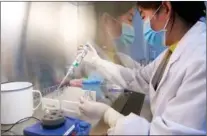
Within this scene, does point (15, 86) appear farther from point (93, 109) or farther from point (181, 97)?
point (181, 97)

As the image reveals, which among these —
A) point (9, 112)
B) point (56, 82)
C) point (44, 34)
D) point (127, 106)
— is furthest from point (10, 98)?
point (127, 106)

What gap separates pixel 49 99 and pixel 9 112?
18 cm

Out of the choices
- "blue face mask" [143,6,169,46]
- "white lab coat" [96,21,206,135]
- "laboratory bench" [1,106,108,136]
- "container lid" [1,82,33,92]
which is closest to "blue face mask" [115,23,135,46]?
"blue face mask" [143,6,169,46]

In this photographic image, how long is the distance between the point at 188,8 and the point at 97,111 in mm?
526

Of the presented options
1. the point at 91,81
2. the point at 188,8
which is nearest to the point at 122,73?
the point at 91,81

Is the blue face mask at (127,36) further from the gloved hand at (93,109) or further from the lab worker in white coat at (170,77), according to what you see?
the gloved hand at (93,109)

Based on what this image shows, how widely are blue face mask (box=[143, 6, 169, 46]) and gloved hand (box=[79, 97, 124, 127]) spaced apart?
317mm

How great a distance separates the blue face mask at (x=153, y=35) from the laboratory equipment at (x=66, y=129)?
1.36ft

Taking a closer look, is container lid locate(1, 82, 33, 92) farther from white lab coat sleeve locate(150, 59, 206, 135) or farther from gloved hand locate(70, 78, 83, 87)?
white lab coat sleeve locate(150, 59, 206, 135)

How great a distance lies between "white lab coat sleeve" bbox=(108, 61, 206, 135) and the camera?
24.6 inches

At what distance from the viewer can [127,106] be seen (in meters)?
0.82

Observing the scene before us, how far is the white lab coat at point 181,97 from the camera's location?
63 centimetres

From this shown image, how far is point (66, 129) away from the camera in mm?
734

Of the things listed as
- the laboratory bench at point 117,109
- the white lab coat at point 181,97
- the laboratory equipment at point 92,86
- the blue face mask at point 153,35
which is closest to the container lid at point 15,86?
the laboratory bench at point 117,109
